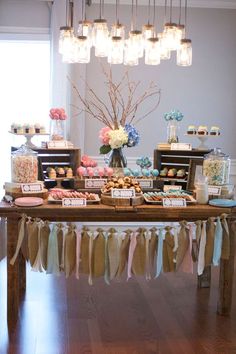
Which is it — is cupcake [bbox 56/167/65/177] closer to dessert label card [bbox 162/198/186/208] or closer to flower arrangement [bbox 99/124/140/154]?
flower arrangement [bbox 99/124/140/154]

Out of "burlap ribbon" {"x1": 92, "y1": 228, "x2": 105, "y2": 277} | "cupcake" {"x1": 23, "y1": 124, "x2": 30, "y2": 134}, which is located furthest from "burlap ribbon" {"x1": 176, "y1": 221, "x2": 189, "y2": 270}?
"cupcake" {"x1": 23, "y1": 124, "x2": 30, "y2": 134}

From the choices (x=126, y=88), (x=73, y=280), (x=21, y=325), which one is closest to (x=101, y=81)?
(x=126, y=88)

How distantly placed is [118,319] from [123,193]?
82 centimetres

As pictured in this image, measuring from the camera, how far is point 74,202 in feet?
10.0

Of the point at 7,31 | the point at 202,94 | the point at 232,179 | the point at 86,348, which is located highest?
the point at 7,31

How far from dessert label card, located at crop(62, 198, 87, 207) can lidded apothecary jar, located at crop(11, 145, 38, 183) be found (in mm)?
346

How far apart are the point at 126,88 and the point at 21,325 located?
9.11 ft

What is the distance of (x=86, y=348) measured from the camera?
110 inches

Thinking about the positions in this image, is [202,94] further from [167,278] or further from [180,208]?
[180,208]

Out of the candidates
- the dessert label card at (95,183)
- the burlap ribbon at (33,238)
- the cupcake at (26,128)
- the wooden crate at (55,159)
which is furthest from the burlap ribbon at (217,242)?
Answer: the cupcake at (26,128)

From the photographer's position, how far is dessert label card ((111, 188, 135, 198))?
10.1ft

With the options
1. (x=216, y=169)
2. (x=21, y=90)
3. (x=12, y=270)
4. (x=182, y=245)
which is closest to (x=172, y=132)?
(x=216, y=169)

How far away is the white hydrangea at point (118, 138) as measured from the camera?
3.49 m

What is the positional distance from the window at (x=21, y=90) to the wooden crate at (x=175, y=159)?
1617 mm
